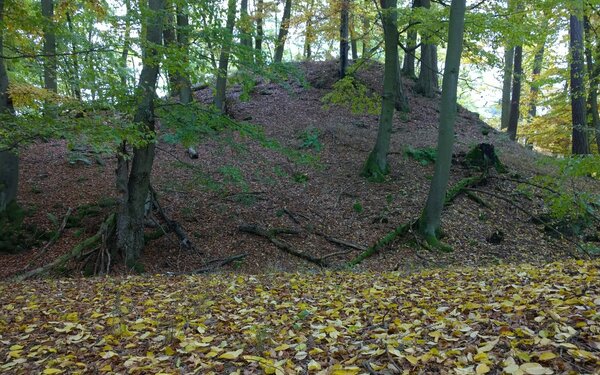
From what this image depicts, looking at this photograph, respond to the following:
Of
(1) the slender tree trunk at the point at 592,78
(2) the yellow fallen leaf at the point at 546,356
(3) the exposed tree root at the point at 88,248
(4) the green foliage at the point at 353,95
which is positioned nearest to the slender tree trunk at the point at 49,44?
(3) the exposed tree root at the point at 88,248

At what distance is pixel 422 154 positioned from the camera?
499 inches

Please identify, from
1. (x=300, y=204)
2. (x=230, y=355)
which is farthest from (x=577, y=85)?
(x=230, y=355)

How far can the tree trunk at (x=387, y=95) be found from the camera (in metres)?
10.6

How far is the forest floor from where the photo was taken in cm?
862

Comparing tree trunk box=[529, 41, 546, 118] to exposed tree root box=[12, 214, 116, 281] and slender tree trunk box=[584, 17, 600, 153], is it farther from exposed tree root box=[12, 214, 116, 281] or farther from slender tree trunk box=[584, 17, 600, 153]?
exposed tree root box=[12, 214, 116, 281]

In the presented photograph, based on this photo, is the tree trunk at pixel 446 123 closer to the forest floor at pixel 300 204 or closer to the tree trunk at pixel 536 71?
the forest floor at pixel 300 204

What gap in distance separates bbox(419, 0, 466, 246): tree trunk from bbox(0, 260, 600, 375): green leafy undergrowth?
10.1 ft

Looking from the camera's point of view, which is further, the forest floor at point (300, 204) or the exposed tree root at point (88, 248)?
the forest floor at point (300, 204)

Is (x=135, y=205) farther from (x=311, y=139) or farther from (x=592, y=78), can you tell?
(x=592, y=78)

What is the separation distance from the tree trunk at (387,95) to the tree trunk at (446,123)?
88.5 inches

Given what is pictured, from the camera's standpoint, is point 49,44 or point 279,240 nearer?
point 279,240

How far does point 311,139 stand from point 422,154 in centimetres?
351

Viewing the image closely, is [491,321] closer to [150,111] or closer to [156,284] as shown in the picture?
[156,284]

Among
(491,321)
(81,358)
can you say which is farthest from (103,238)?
(491,321)
